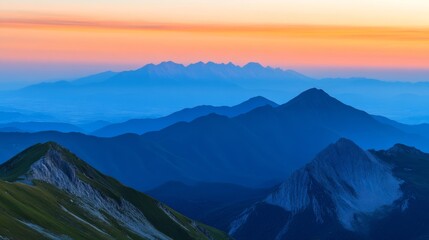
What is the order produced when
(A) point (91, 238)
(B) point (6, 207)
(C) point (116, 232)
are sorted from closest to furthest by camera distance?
(B) point (6, 207), (A) point (91, 238), (C) point (116, 232)

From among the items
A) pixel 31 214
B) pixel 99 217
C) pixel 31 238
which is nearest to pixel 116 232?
pixel 99 217

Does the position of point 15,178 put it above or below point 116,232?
above

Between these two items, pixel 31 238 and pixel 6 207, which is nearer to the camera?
pixel 31 238

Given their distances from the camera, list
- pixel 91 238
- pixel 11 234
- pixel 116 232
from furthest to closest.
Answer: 1. pixel 116 232
2. pixel 91 238
3. pixel 11 234

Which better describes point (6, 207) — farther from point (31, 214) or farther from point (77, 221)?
point (77, 221)

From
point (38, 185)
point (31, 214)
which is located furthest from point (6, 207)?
point (38, 185)

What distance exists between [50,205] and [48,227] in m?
24.1

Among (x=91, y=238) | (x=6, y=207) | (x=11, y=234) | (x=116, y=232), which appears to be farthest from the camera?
(x=116, y=232)

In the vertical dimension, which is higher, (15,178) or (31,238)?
(15,178)

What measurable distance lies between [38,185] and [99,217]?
18547 mm

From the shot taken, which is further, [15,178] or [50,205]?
[15,178]

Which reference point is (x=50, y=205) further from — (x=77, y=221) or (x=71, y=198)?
(x=71, y=198)

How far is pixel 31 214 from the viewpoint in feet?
508

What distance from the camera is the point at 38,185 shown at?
19212 cm
